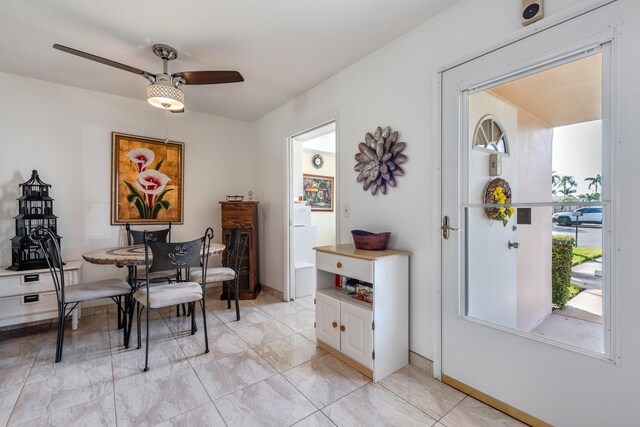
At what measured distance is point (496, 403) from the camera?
5.54 ft

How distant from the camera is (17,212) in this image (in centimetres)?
295

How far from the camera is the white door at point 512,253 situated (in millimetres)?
1355

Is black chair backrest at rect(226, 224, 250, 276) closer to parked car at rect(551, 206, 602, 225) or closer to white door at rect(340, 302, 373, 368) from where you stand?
white door at rect(340, 302, 373, 368)

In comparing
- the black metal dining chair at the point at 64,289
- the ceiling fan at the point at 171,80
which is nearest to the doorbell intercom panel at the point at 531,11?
the ceiling fan at the point at 171,80

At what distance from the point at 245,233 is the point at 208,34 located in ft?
7.50

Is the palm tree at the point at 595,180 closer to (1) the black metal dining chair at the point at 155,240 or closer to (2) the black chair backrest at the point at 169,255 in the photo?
(2) the black chair backrest at the point at 169,255

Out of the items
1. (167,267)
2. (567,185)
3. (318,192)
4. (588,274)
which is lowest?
(167,267)

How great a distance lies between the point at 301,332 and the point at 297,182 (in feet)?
7.00

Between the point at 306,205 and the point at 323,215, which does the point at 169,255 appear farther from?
the point at 323,215

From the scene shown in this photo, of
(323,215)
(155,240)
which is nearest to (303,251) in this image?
(323,215)

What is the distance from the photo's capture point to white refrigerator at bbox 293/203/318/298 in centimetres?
382

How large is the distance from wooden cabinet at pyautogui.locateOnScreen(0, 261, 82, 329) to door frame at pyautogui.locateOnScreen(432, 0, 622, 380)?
3.33m

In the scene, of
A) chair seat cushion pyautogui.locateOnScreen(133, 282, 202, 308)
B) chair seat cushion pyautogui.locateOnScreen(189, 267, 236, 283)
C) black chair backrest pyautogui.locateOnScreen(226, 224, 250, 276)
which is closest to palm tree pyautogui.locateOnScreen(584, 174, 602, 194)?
chair seat cushion pyautogui.locateOnScreen(133, 282, 202, 308)

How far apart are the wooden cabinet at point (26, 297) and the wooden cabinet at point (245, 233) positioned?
163 centimetres
